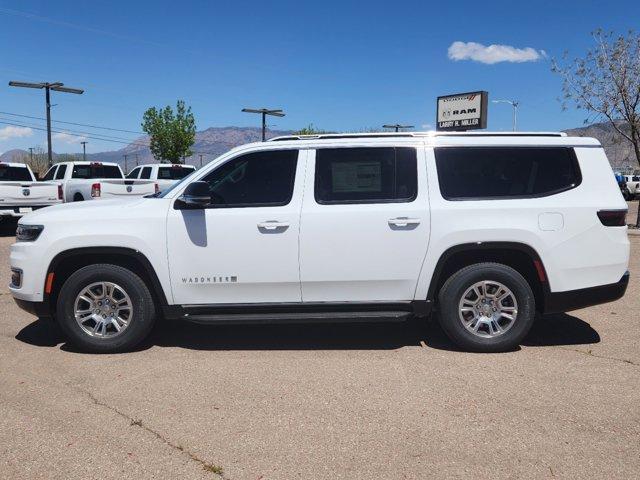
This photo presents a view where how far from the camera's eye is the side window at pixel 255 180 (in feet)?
16.8

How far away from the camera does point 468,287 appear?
16.7ft

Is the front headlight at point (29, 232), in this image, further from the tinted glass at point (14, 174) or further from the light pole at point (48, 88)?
the light pole at point (48, 88)

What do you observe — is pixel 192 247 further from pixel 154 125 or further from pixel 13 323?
pixel 154 125

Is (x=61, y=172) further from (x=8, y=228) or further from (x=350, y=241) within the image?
(x=350, y=241)

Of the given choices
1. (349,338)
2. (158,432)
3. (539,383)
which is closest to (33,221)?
(158,432)

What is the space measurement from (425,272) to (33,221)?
11.7 ft

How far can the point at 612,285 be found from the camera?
16.8 feet

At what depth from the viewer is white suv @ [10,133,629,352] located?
197 inches

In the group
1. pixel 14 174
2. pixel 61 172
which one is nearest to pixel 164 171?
pixel 61 172

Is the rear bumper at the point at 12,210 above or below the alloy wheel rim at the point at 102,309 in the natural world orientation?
above

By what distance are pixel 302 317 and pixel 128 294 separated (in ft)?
5.19

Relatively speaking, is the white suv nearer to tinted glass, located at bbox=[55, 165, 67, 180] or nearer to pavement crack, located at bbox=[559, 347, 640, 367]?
pavement crack, located at bbox=[559, 347, 640, 367]

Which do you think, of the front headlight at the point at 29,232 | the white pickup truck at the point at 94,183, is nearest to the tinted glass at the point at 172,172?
the white pickup truck at the point at 94,183

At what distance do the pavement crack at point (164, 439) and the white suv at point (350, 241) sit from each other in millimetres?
1068
